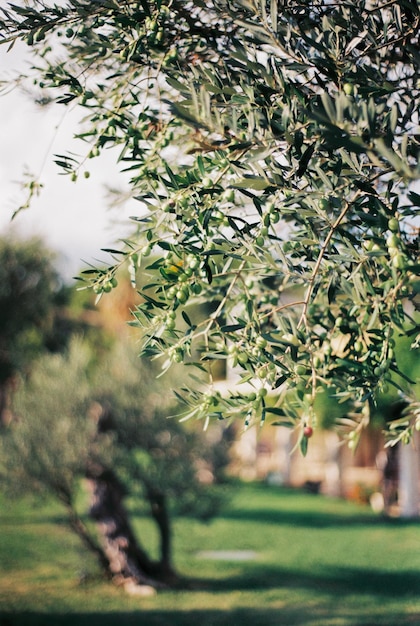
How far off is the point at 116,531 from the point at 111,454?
139 centimetres

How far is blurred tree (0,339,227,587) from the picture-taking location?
1151 cm

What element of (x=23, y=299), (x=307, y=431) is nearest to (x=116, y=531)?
(x=307, y=431)

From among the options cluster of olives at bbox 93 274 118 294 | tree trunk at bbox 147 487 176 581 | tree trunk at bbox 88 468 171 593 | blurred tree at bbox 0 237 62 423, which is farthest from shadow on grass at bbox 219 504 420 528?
cluster of olives at bbox 93 274 118 294

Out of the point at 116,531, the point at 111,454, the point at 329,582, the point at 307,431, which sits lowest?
the point at 329,582

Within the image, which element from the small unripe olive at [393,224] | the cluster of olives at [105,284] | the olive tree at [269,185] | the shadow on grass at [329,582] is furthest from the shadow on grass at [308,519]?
the small unripe olive at [393,224]

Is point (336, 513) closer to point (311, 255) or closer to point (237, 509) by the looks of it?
point (237, 509)

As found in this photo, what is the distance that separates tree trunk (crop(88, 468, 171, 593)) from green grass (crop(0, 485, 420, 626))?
32 cm

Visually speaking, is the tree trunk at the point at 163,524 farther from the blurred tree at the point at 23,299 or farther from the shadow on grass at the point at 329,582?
the blurred tree at the point at 23,299

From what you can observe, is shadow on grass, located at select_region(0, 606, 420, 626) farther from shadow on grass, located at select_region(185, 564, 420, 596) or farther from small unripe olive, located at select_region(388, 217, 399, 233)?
small unripe olive, located at select_region(388, 217, 399, 233)

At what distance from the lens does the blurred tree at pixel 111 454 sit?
11508 mm

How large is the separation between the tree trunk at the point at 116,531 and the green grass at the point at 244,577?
1.04 feet

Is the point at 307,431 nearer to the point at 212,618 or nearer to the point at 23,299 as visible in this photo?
the point at 212,618

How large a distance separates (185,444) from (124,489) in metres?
1.31

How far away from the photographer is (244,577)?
1333 centimetres
